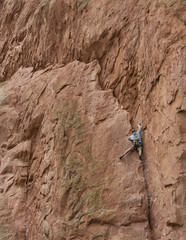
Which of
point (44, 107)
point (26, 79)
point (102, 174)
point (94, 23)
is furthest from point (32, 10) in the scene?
point (102, 174)

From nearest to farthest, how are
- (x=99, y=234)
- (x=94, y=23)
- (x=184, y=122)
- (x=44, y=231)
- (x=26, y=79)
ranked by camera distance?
1. (x=184, y=122)
2. (x=99, y=234)
3. (x=44, y=231)
4. (x=94, y=23)
5. (x=26, y=79)

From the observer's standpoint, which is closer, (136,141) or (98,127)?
(136,141)

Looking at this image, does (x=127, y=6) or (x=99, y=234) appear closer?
(x=99, y=234)

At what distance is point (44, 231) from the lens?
9688 mm

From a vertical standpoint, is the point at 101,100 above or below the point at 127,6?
below

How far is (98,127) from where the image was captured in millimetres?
9867

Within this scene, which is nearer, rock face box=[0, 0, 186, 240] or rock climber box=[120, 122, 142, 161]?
rock face box=[0, 0, 186, 240]

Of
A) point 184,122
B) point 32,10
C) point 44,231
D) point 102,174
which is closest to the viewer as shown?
point 184,122

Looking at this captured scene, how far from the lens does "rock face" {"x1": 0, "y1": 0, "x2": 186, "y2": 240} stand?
8.05m

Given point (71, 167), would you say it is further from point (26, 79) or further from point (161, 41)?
point (26, 79)

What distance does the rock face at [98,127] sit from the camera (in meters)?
8.05

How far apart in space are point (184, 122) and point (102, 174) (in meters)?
3.05

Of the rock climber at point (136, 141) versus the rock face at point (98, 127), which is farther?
the rock climber at point (136, 141)

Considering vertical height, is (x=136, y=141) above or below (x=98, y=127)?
below
